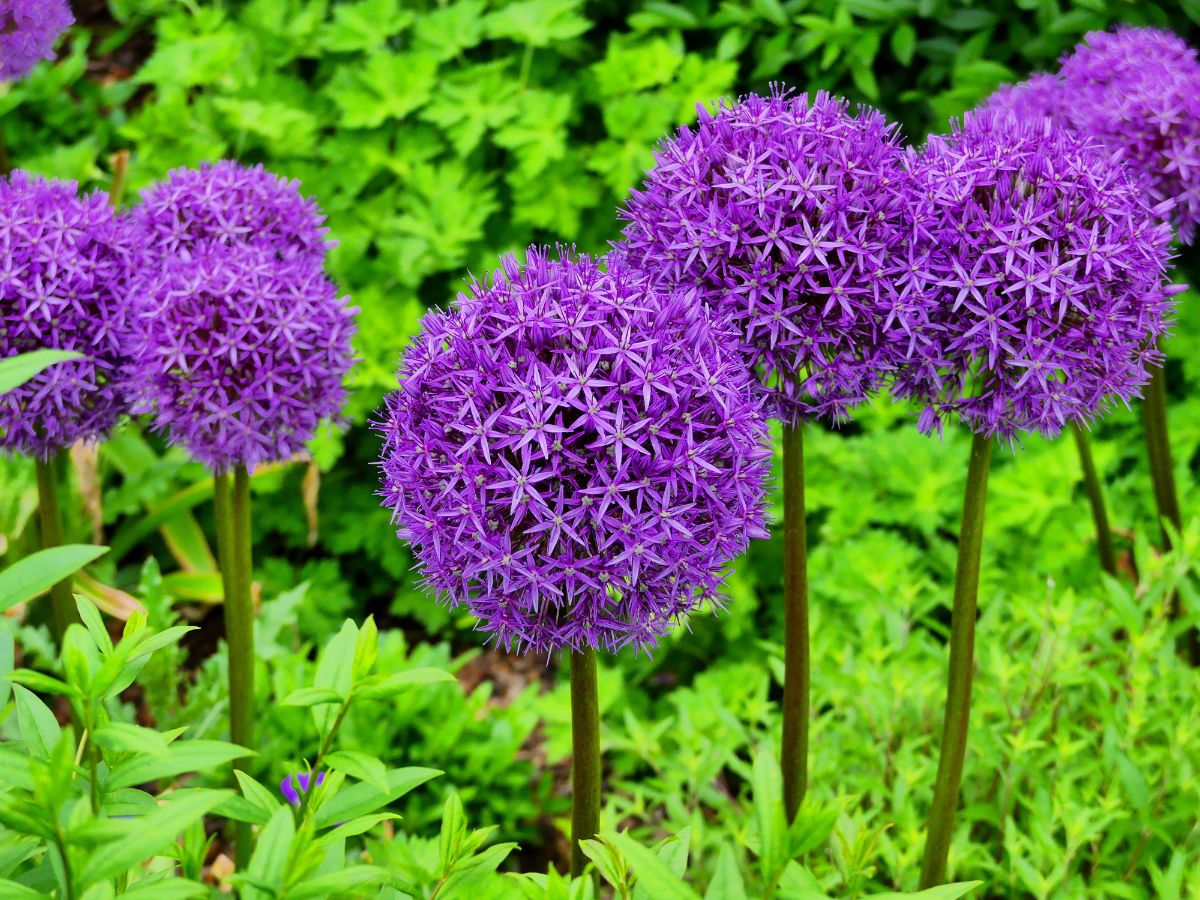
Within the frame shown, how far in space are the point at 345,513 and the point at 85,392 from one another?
243cm

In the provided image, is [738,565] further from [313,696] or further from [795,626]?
[313,696]

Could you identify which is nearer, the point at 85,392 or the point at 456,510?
the point at 456,510

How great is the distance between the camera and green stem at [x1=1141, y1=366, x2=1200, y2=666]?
129 inches

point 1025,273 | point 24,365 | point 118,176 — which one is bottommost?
point 24,365

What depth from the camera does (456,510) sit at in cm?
193

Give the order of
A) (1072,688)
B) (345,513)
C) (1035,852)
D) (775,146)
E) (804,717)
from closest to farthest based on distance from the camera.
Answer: (775,146), (804,717), (1035,852), (1072,688), (345,513)

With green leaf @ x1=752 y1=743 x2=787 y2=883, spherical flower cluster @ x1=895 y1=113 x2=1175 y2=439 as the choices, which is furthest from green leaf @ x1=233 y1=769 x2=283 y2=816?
spherical flower cluster @ x1=895 y1=113 x2=1175 y2=439

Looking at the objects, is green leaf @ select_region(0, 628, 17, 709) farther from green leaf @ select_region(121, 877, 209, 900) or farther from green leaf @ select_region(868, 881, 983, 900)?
green leaf @ select_region(868, 881, 983, 900)

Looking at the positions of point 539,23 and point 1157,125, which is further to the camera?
point 539,23

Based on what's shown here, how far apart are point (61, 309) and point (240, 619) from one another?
0.85 metres

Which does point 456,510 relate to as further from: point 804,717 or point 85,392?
point 85,392

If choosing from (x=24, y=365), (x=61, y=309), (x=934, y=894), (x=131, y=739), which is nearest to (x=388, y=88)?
(x=61, y=309)

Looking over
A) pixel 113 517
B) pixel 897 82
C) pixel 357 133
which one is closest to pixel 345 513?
pixel 113 517

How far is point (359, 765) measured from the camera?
158cm
